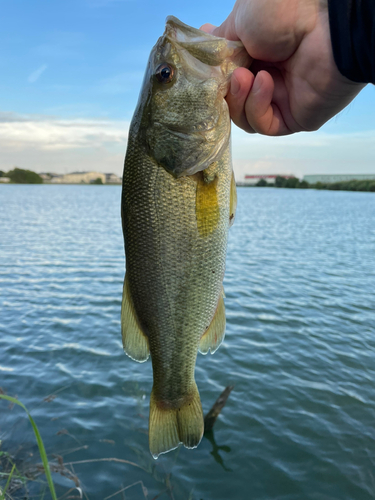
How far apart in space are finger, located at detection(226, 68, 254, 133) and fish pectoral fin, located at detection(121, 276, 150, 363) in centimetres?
135

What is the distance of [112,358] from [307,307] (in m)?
7.26

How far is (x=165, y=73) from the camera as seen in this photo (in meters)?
2.40

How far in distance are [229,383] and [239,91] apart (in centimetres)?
756

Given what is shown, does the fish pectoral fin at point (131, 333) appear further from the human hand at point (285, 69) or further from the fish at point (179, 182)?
the human hand at point (285, 69)

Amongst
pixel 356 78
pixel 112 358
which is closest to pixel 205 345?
pixel 356 78

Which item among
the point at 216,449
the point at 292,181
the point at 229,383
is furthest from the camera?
the point at 292,181

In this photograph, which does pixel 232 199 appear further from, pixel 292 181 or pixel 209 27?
pixel 292 181

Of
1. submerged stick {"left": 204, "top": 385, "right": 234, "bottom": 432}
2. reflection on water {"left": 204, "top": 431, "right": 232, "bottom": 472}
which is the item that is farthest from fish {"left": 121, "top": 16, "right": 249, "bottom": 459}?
submerged stick {"left": 204, "top": 385, "right": 234, "bottom": 432}

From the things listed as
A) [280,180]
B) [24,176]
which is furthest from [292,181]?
[24,176]

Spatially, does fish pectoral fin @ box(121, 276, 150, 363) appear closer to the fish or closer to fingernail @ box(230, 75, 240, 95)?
the fish

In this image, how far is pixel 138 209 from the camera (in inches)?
93.0

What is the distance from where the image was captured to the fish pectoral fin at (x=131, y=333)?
102 inches

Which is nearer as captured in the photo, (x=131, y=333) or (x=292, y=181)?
(x=131, y=333)

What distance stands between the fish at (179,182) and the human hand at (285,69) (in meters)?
0.16
